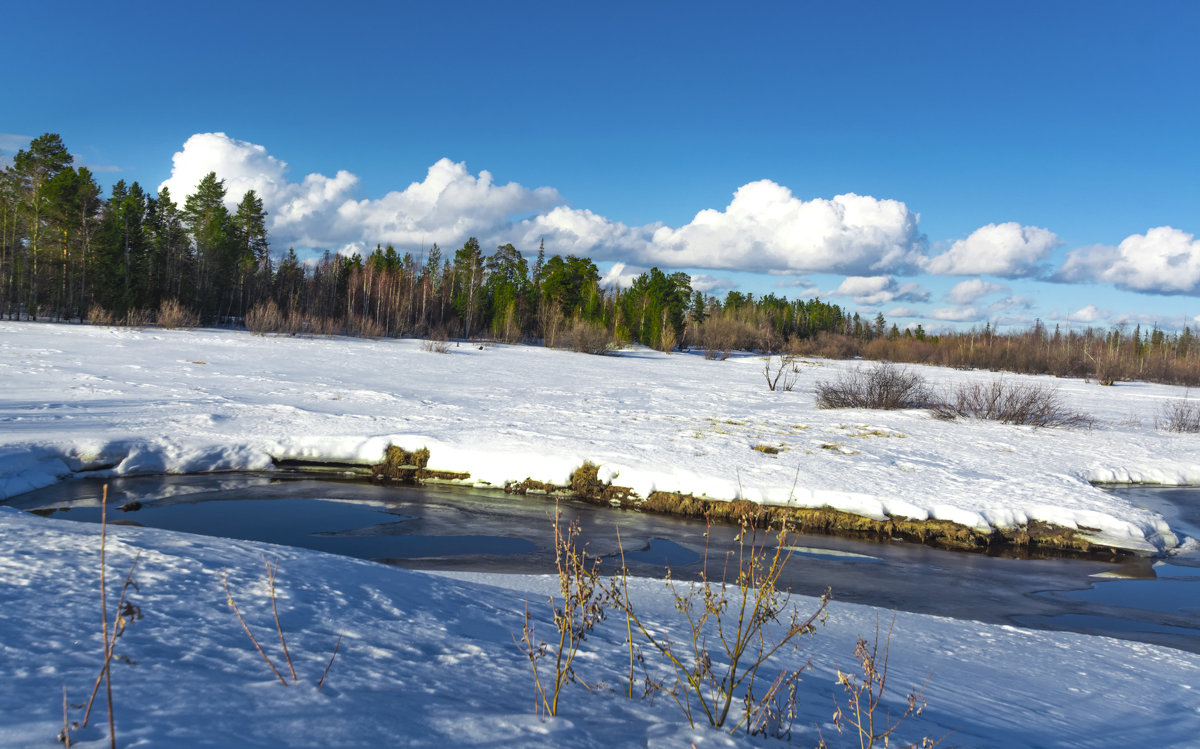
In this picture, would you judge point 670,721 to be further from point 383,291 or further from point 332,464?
point 383,291

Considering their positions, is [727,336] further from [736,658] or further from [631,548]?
[736,658]

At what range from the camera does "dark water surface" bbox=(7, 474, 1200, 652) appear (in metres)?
7.26

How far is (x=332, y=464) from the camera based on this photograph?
12492 millimetres

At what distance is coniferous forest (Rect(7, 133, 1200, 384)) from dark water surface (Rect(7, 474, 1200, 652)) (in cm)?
2120

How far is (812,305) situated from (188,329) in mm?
99375

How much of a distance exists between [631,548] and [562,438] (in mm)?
5057

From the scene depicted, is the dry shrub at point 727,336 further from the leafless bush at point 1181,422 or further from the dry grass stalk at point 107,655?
the dry grass stalk at point 107,655

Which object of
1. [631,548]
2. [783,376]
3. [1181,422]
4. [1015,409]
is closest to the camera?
[631,548]

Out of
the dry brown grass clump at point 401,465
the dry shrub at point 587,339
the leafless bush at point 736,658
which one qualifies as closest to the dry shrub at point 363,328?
the dry shrub at point 587,339

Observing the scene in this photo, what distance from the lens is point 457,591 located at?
500 centimetres

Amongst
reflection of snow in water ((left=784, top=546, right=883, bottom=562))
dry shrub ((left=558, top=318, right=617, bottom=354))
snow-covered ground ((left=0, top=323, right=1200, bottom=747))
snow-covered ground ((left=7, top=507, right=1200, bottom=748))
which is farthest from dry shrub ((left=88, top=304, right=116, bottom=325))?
reflection of snow in water ((left=784, top=546, right=883, bottom=562))

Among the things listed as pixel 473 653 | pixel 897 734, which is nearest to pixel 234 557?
pixel 473 653

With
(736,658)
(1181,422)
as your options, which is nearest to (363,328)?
(1181,422)

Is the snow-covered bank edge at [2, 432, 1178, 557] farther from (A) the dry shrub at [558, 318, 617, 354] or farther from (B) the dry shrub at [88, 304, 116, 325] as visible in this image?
(A) the dry shrub at [558, 318, 617, 354]
